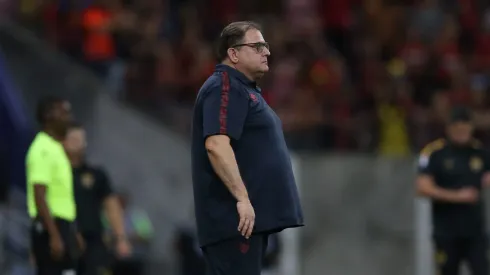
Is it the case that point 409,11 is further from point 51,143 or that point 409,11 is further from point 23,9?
point 51,143

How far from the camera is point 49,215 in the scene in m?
10.3

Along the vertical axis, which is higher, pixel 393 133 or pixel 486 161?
pixel 393 133

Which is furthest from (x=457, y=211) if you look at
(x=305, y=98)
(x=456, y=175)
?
(x=305, y=98)

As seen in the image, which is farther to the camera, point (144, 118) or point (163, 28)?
point (163, 28)

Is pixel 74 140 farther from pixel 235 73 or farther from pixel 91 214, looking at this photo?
pixel 235 73

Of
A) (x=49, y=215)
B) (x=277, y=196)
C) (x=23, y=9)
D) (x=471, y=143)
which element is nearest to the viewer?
(x=277, y=196)

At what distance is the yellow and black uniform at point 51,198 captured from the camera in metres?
10.5

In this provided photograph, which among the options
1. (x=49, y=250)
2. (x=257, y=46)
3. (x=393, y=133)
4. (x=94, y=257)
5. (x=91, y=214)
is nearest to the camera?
(x=257, y=46)

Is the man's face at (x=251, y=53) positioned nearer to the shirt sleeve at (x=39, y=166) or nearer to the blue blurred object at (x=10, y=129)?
the blue blurred object at (x=10, y=129)

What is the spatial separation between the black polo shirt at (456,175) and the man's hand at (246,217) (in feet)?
19.2

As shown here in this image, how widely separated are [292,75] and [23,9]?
4110 mm

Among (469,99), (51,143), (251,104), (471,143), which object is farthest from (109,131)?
(251,104)

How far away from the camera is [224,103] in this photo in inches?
303

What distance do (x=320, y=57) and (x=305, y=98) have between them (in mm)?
1175
